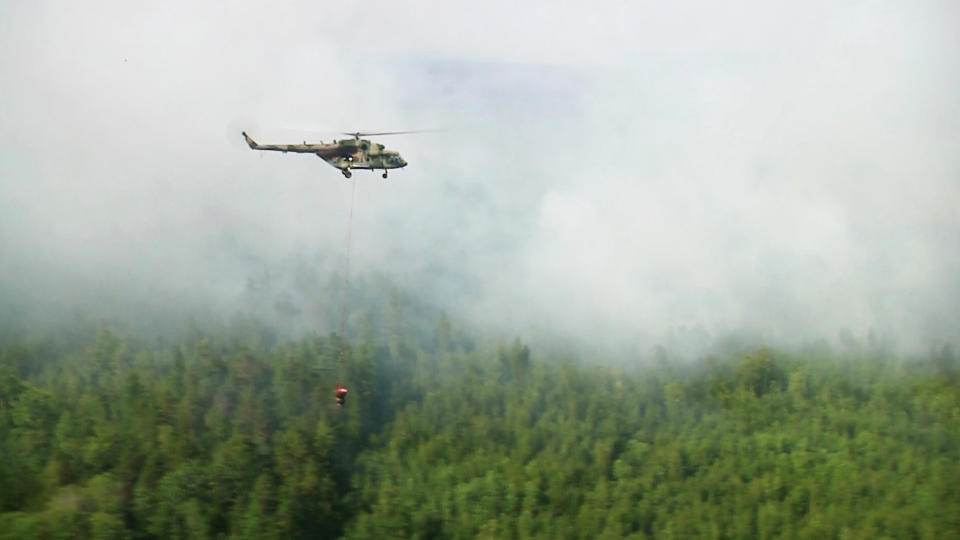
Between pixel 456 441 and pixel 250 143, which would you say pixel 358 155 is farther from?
pixel 456 441

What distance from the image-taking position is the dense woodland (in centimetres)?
6297

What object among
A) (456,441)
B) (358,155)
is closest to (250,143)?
(358,155)

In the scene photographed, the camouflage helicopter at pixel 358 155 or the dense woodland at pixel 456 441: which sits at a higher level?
the camouflage helicopter at pixel 358 155

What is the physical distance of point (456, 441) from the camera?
247 ft

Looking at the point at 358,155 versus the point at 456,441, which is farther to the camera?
the point at 456,441

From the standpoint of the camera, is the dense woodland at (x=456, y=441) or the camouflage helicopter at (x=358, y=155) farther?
the dense woodland at (x=456, y=441)

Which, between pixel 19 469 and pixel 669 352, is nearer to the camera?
pixel 19 469

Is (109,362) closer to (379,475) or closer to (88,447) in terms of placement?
(88,447)

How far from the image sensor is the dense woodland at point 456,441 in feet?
207

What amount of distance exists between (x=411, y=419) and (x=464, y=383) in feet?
30.8

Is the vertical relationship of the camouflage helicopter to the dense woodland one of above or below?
above

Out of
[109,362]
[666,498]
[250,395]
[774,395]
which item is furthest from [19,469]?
[774,395]

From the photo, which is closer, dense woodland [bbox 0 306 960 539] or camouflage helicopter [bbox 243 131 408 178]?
camouflage helicopter [bbox 243 131 408 178]

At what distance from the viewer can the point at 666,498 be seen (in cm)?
6719
